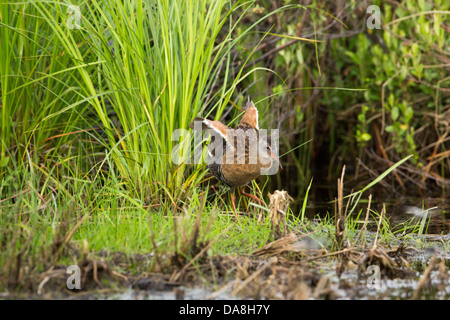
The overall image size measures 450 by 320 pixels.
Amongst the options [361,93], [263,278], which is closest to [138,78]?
[263,278]

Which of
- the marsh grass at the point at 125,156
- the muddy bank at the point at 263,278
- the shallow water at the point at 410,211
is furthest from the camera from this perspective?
the shallow water at the point at 410,211

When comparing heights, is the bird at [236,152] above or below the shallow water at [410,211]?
above

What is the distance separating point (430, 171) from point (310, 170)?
1504mm

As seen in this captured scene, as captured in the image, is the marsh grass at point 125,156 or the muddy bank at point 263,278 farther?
the marsh grass at point 125,156

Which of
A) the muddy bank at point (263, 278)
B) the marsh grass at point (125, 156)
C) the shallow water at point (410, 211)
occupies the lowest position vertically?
the shallow water at point (410, 211)

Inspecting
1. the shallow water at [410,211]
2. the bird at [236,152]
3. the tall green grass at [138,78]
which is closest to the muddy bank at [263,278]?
the bird at [236,152]

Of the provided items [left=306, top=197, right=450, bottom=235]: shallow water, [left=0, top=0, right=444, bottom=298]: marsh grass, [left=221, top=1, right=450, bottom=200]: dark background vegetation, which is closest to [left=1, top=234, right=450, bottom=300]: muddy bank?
[left=0, top=0, right=444, bottom=298]: marsh grass

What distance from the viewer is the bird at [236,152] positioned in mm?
4004

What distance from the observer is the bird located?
158 inches

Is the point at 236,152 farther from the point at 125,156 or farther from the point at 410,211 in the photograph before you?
the point at 410,211

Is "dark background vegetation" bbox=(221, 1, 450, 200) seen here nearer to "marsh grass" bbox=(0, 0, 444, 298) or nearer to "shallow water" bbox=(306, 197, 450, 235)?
"shallow water" bbox=(306, 197, 450, 235)

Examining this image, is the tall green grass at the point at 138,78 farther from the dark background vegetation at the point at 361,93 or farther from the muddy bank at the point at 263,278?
the dark background vegetation at the point at 361,93

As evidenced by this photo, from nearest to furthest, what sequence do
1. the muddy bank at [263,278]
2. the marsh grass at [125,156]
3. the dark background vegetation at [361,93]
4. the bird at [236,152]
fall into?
the muddy bank at [263,278] < the marsh grass at [125,156] < the bird at [236,152] < the dark background vegetation at [361,93]

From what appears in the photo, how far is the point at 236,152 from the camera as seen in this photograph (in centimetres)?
402
